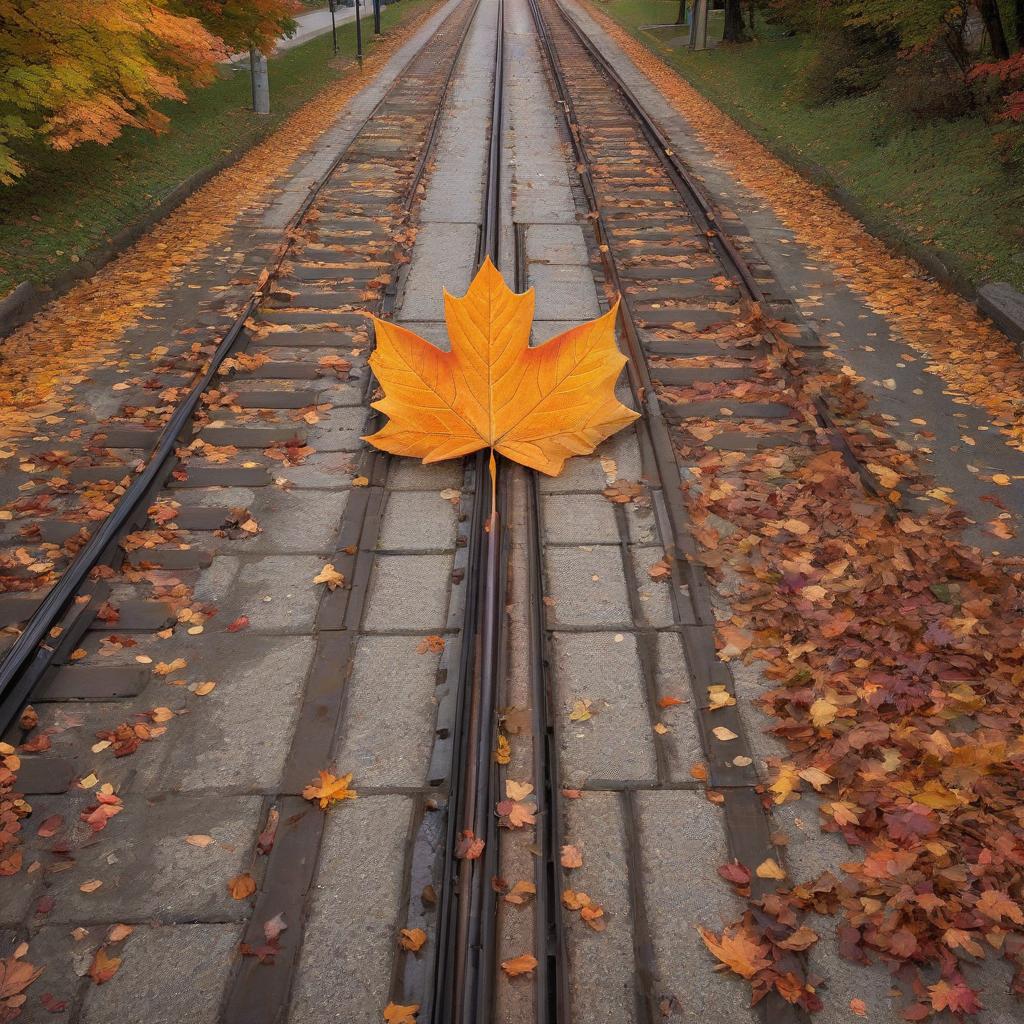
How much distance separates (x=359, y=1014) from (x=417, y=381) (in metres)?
4.23

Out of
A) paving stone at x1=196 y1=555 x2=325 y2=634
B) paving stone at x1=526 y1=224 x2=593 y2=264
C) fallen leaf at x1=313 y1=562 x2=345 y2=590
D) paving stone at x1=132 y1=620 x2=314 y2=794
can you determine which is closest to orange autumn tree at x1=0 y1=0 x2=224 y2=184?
paving stone at x1=526 y1=224 x2=593 y2=264

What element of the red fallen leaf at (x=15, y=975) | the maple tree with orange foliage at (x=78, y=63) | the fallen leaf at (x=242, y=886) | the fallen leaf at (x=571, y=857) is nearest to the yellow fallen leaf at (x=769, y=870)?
the fallen leaf at (x=571, y=857)

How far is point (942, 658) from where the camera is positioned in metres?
4.97

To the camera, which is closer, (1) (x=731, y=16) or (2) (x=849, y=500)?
(2) (x=849, y=500)

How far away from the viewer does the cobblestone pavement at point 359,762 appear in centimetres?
359

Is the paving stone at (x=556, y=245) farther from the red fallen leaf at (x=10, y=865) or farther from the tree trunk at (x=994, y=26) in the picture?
the red fallen leaf at (x=10, y=865)

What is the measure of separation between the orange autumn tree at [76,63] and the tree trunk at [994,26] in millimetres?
11033

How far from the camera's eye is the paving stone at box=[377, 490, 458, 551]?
20.2 feet

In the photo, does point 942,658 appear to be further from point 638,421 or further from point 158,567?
point 158,567

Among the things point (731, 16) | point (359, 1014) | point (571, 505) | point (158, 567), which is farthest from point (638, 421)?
point (731, 16)

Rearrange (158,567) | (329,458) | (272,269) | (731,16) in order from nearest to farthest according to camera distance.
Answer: (158,567), (329,458), (272,269), (731,16)

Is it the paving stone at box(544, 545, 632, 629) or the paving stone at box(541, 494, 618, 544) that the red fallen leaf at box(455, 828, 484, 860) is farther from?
the paving stone at box(541, 494, 618, 544)

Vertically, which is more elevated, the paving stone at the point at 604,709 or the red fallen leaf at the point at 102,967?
the paving stone at the point at 604,709

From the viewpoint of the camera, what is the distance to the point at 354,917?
3816mm
